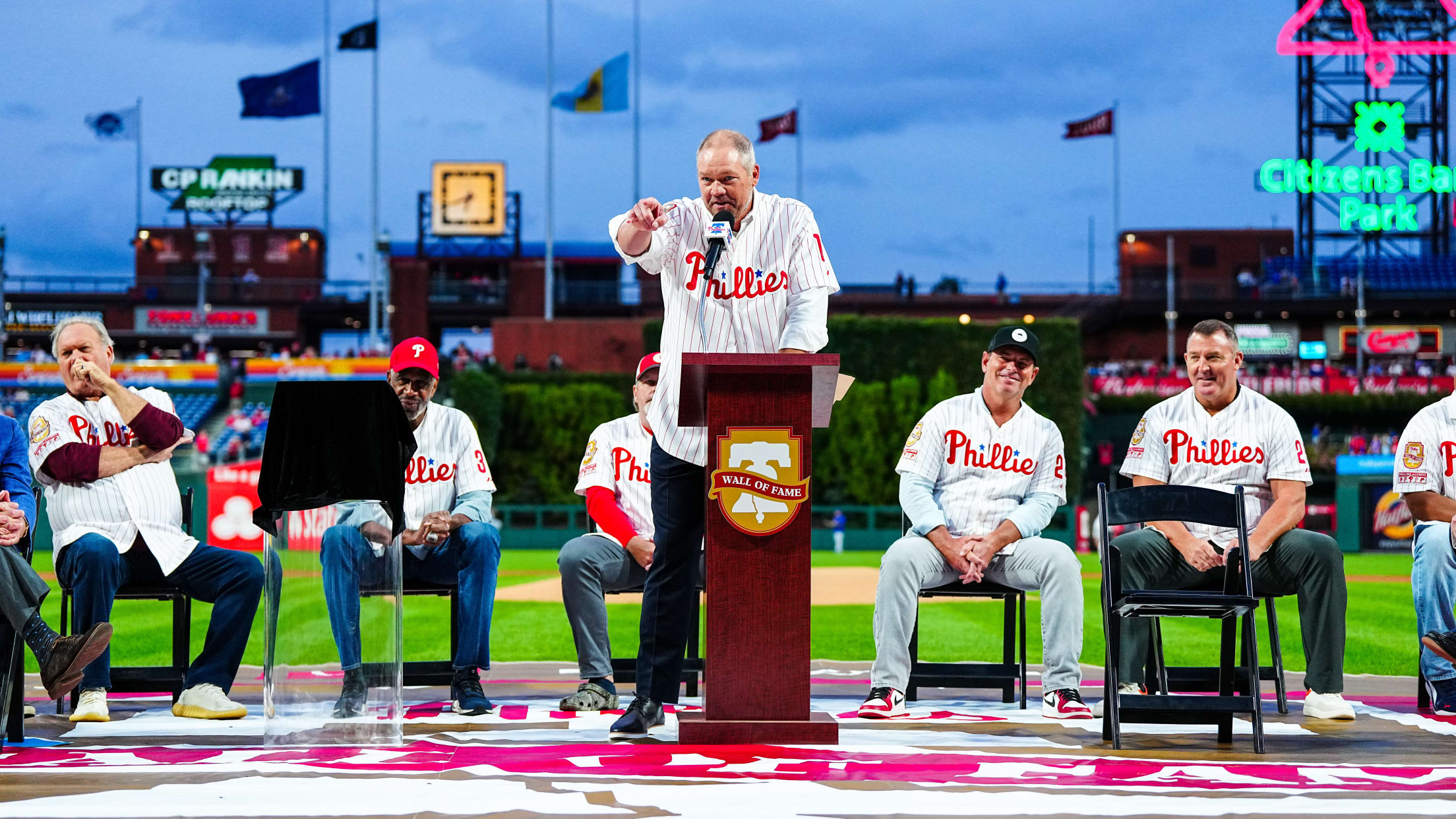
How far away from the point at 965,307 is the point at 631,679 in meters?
46.0

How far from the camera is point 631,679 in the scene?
6355mm

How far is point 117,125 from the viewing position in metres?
51.6

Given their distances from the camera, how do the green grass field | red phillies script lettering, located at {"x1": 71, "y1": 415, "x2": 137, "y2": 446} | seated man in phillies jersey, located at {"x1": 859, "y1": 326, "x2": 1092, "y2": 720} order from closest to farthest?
1. seated man in phillies jersey, located at {"x1": 859, "y1": 326, "x2": 1092, "y2": 720}
2. red phillies script lettering, located at {"x1": 71, "y1": 415, "x2": 137, "y2": 446}
3. the green grass field

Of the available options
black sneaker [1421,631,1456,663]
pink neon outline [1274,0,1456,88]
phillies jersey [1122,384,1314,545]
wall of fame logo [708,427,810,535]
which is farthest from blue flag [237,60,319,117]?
black sneaker [1421,631,1456,663]

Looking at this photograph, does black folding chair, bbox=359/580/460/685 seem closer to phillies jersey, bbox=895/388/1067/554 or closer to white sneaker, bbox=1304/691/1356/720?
phillies jersey, bbox=895/388/1067/554

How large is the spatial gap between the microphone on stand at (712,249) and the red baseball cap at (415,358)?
1710mm

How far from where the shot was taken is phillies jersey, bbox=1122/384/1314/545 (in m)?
5.96

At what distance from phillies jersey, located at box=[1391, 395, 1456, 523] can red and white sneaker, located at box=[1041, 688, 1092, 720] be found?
78.4 inches

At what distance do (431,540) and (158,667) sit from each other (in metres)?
1.34

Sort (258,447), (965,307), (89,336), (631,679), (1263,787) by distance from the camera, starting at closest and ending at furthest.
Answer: (1263,787) < (89,336) < (631,679) < (258,447) < (965,307)

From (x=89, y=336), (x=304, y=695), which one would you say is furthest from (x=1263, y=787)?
(x=89, y=336)

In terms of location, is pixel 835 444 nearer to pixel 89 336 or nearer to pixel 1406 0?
pixel 89 336

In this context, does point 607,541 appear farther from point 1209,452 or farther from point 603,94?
point 603,94

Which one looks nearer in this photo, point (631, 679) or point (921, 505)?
point (921, 505)
